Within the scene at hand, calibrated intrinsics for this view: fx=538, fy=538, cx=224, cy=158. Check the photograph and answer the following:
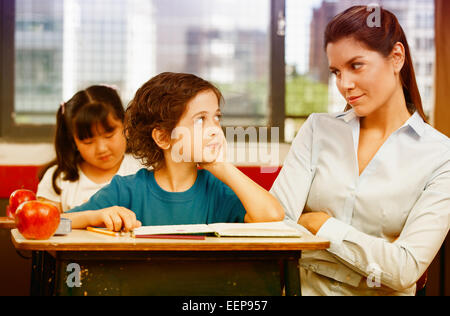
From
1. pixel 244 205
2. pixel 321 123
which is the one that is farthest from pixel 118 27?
pixel 244 205

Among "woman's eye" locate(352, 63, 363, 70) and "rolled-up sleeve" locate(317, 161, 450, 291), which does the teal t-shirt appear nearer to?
"rolled-up sleeve" locate(317, 161, 450, 291)

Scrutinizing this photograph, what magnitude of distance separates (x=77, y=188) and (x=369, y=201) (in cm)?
137

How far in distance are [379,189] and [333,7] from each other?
2.24m

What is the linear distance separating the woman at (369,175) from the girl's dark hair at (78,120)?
1.06 m

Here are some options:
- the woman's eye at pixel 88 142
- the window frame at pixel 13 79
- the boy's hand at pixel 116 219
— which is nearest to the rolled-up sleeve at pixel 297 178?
the boy's hand at pixel 116 219

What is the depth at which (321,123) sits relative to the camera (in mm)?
1765

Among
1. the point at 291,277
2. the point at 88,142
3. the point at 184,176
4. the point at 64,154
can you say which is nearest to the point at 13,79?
the point at 64,154

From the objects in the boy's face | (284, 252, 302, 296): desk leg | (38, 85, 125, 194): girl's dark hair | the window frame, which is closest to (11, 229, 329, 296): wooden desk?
(284, 252, 302, 296): desk leg

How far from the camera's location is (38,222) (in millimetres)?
1166

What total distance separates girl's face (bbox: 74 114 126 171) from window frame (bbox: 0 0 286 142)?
112 centimetres

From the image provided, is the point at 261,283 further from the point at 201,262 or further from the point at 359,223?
the point at 359,223

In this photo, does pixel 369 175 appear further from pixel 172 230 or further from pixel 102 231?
pixel 102 231

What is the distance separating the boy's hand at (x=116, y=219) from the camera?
132cm

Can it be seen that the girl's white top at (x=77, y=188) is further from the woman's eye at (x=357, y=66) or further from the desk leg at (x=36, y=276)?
the woman's eye at (x=357, y=66)
